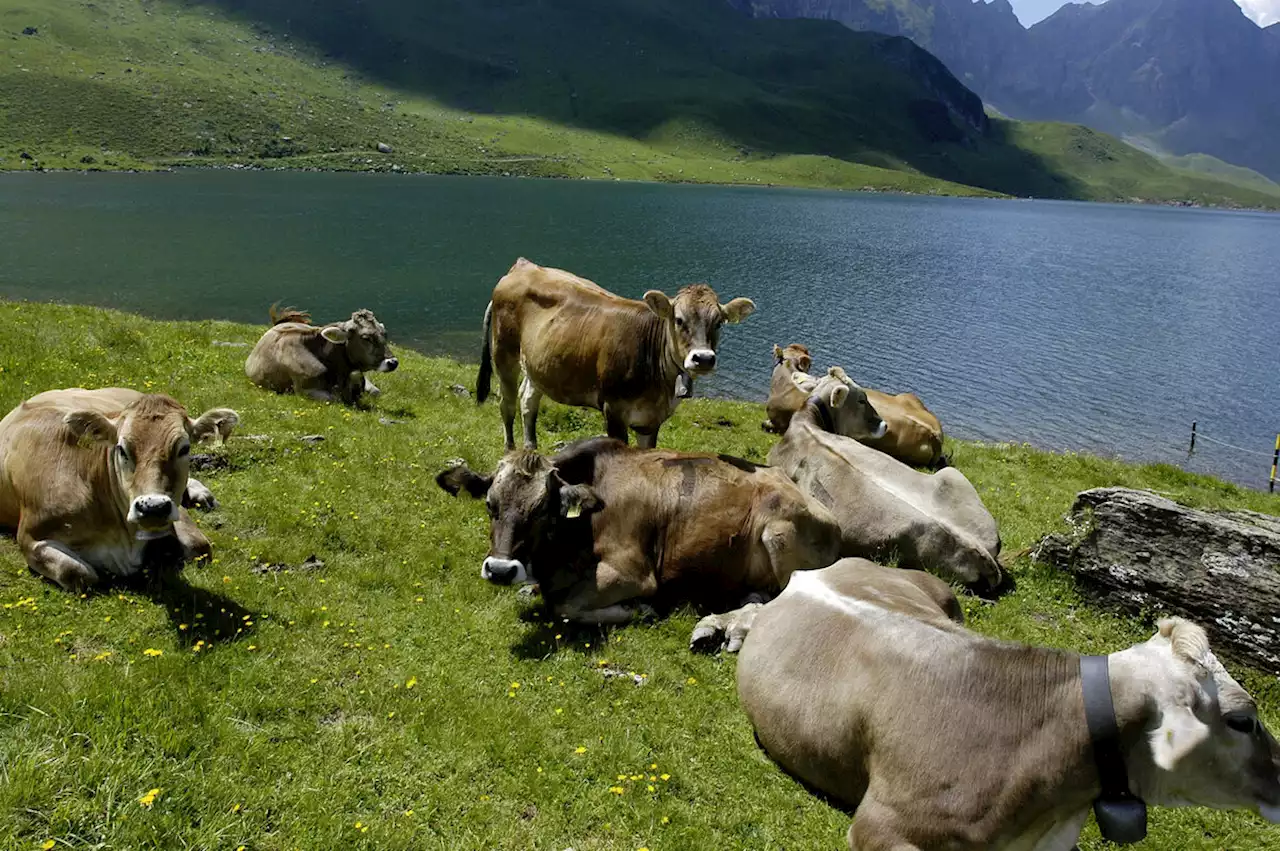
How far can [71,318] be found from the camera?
61.7ft

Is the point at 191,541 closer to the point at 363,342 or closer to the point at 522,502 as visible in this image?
the point at 522,502

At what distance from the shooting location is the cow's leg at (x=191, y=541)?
27.9 ft

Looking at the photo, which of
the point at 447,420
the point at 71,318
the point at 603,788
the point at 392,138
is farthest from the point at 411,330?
the point at 392,138

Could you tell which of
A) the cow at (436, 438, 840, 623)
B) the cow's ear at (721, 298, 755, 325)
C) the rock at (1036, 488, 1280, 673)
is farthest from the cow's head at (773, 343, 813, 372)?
the cow at (436, 438, 840, 623)

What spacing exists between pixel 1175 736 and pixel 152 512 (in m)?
7.75

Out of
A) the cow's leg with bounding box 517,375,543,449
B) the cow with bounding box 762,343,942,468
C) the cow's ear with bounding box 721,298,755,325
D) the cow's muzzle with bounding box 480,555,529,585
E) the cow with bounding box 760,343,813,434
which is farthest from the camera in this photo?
the cow with bounding box 760,343,813,434

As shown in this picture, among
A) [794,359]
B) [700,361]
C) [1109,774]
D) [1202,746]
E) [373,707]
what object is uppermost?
[700,361]

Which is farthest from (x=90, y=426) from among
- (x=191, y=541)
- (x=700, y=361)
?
(x=700, y=361)

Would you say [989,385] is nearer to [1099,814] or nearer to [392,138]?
[1099,814]

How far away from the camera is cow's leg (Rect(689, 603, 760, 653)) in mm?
8266

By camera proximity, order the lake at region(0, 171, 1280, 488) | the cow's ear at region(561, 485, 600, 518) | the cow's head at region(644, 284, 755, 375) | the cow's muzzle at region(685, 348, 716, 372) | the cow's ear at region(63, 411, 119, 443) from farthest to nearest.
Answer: the lake at region(0, 171, 1280, 488) → the cow's head at region(644, 284, 755, 375) → the cow's muzzle at region(685, 348, 716, 372) → the cow's ear at region(561, 485, 600, 518) → the cow's ear at region(63, 411, 119, 443)

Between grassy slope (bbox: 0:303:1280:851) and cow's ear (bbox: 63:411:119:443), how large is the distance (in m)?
1.57

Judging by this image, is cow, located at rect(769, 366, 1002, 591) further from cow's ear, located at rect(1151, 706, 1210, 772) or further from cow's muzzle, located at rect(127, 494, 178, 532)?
cow's muzzle, located at rect(127, 494, 178, 532)

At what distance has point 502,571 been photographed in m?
7.50
